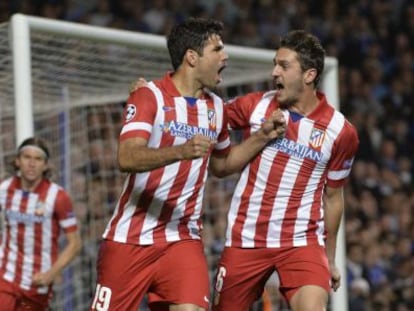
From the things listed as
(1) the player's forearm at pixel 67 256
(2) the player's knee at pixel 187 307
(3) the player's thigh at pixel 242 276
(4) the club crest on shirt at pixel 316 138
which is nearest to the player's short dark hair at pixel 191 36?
(4) the club crest on shirt at pixel 316 138

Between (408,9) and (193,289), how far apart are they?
34.6 feet

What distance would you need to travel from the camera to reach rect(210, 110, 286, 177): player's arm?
5.89m

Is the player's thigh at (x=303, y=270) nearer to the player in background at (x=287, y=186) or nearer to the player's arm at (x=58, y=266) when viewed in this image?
the player in background at (x=287, y=186)

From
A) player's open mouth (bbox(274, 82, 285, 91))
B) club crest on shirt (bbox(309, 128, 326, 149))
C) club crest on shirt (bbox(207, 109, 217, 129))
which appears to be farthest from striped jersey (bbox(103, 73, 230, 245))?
club crest on shirt (bbox(309, 128, 326, 149))

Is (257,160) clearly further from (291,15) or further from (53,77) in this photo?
(291,15)

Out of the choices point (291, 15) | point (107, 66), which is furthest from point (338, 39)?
point (107, 66)

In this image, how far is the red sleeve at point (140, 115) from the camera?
5551 millimetres

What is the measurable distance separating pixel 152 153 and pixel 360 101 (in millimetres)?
9273

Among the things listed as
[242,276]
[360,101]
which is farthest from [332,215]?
[360,101]

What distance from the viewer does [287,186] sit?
610 cm

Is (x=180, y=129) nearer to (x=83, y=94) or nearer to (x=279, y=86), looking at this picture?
(x=279, y=86)

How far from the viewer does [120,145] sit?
217 inches

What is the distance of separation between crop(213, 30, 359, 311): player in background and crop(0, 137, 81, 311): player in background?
170cm

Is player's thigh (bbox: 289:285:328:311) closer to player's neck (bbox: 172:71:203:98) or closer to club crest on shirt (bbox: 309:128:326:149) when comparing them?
club crest on shirt (bbox: 309:128:326:149)
